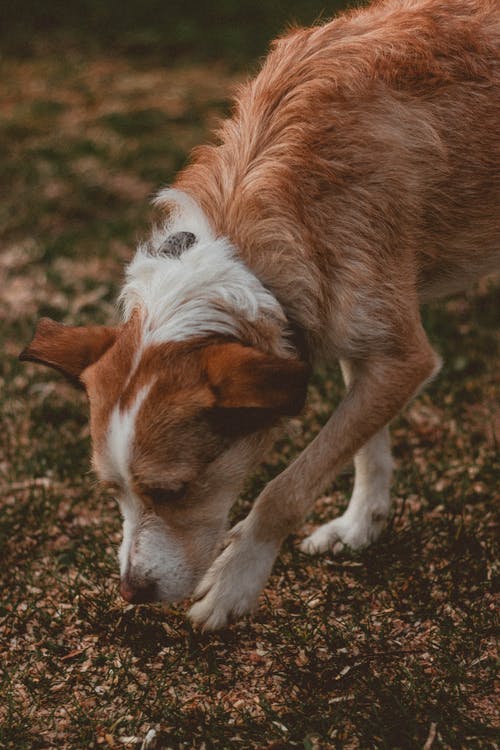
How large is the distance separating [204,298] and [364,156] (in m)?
0.85

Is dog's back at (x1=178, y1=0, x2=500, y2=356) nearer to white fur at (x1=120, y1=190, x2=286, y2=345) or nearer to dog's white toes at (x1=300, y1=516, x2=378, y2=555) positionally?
white fur at (x1=120, y1=190, x2=286, y2=345)

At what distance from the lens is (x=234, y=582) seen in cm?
356

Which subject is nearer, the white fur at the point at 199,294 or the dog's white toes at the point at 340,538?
the white fur at the point at 199,294

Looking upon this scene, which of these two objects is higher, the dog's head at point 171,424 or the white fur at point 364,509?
the dog's head at point 171,424

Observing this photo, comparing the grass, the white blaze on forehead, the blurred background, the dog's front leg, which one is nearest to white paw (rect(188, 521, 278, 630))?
the dog's front leg

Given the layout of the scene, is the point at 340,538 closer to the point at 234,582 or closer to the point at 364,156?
the point at 234,582

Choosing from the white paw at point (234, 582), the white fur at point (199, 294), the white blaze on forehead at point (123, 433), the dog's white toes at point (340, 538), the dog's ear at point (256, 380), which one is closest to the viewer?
the dog's ear at point (256, 380)

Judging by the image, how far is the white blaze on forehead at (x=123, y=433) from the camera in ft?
10.5

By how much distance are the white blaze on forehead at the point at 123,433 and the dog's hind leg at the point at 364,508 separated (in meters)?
1.18

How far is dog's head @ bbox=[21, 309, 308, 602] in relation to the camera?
3121 millimetres

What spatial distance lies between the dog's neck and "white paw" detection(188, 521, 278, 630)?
2.50 feet

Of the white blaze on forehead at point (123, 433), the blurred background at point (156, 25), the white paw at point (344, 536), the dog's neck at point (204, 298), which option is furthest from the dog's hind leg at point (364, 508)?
the blurred background at point (156, 25)

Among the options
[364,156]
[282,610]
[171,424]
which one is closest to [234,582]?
[282,610]

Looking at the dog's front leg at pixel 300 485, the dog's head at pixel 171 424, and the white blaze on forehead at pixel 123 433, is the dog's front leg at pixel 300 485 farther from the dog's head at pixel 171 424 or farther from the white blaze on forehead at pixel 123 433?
the white blaze on forehead at pixel 123 433
